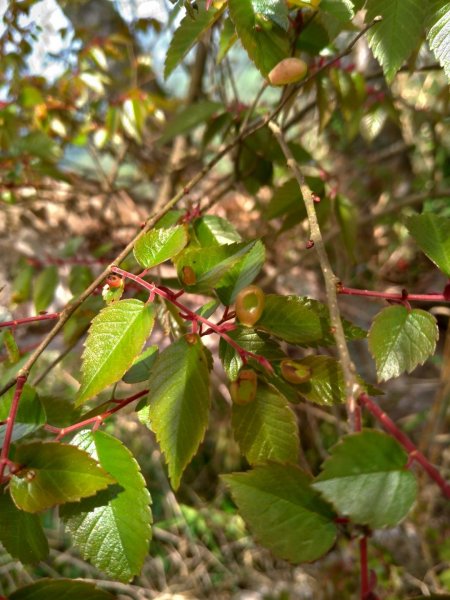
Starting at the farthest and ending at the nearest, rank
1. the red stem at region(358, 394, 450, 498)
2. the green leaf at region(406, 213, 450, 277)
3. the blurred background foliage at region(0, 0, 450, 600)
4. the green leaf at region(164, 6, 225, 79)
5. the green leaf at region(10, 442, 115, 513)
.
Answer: the blurred background foliage at region(0, 0, 450, 600) < the green leaf at region(164, 6, 225, 79) < the green leaf at region(406, 213, 450, 277) < the green leaf at region(10, 442, 115, 513) < the red stem at region(358, 394, 450, 498)

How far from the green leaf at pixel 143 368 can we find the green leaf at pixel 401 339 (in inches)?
10.7

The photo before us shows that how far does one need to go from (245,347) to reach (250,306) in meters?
0.06

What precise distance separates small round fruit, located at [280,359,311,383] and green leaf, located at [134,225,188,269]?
0.64ft

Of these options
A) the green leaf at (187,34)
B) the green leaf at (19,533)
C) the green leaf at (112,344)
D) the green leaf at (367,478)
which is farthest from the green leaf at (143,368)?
the green leaf at (187,34)

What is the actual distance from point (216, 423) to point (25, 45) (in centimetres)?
144

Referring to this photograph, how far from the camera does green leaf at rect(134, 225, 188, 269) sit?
632 mm

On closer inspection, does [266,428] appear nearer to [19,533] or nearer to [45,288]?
[19,533]

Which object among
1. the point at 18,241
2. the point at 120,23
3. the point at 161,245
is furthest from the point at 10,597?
the point at 120,23

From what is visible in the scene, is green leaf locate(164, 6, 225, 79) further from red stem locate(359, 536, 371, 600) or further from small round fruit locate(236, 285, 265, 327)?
red stem locate(359, 536, 371, 600)

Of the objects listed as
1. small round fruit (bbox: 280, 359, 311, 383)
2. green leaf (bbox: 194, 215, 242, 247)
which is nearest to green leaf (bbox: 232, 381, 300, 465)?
small round fruit (bbox: 280, 359, 311, 383)

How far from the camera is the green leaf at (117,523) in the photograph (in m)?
0.54

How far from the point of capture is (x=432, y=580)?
1.65 m

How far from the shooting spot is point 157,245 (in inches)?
25.4

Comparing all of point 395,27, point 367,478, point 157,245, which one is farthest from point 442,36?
point 367,478
